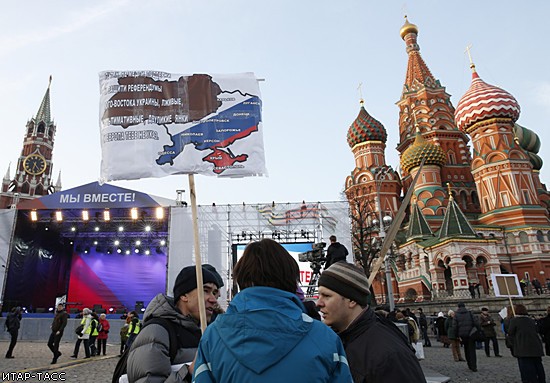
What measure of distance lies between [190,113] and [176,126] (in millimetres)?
241

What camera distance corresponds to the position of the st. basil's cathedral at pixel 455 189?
29.3 metres

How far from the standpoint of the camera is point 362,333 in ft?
7.16

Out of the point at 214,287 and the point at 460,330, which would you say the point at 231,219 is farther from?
the point at 214,287

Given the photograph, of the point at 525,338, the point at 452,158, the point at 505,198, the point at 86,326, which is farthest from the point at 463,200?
the point at 86,326

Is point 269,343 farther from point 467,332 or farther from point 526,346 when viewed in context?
point 467,332

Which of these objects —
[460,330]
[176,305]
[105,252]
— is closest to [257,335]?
[176,305]

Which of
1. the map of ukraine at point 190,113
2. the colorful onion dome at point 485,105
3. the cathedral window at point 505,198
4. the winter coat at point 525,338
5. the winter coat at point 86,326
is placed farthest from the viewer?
the colorful onion dome at point 485,105

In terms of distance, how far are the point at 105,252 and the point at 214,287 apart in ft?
81.8

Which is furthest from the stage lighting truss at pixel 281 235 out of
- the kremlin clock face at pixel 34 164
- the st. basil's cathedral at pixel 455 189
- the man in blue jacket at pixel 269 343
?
the kremlin clock face at pixel 34 164

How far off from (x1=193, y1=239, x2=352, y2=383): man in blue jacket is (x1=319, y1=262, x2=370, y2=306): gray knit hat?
2.52ft

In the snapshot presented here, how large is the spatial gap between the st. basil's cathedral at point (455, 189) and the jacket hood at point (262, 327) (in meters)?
24.9

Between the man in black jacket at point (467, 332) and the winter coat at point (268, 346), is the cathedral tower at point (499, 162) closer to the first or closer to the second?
the man in black jacket at point (467, 332)

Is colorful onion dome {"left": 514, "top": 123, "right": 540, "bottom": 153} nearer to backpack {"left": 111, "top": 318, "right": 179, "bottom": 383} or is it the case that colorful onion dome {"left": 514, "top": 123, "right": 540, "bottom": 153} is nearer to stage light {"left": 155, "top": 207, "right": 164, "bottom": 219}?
stage light {"left": 155, "top": 207, "right": 164, "bottom": 219}

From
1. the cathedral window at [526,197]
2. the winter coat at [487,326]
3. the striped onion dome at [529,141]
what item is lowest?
the winter coat at [487,326]
